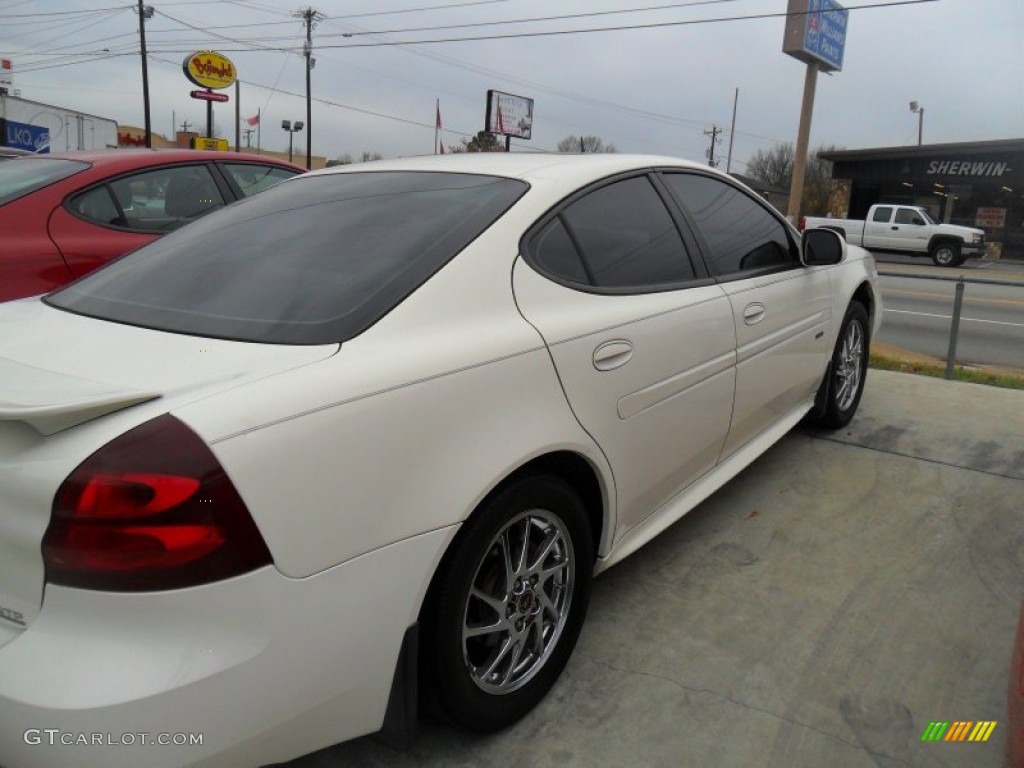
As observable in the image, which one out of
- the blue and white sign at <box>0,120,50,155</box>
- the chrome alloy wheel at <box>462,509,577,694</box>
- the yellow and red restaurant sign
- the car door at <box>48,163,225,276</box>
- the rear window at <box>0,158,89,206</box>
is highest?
the yellow and red restaurant sign

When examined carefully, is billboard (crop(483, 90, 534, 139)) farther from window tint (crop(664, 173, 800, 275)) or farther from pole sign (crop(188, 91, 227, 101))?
window tint (crop(664, 173, 800, 275))

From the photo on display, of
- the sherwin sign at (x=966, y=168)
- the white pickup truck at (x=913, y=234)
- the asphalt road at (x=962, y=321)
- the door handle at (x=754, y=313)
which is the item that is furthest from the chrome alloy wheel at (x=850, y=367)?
the sherwin sign at (x=966, y=168)

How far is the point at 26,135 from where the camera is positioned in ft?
99.1

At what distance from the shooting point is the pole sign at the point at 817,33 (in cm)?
2748

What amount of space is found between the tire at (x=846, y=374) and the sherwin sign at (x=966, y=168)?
36.1 metres

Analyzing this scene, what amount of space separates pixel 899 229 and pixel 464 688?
96.0 ft

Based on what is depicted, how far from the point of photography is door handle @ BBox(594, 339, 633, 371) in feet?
7.66

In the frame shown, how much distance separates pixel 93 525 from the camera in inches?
56.5

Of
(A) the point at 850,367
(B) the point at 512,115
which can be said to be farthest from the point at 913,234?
(A) the point at 850,367

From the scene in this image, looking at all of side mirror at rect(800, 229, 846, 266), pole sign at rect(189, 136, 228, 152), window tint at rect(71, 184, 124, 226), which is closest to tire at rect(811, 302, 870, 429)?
side mirror at rect(800, 229, 846, 266)

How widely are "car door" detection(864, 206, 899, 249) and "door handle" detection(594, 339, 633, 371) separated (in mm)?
28203

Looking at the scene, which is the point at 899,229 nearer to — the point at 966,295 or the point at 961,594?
the point at 966,295

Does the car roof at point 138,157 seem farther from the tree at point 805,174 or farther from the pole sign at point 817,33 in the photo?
the tree at point 805,174

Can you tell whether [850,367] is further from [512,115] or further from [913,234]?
[512,115]
